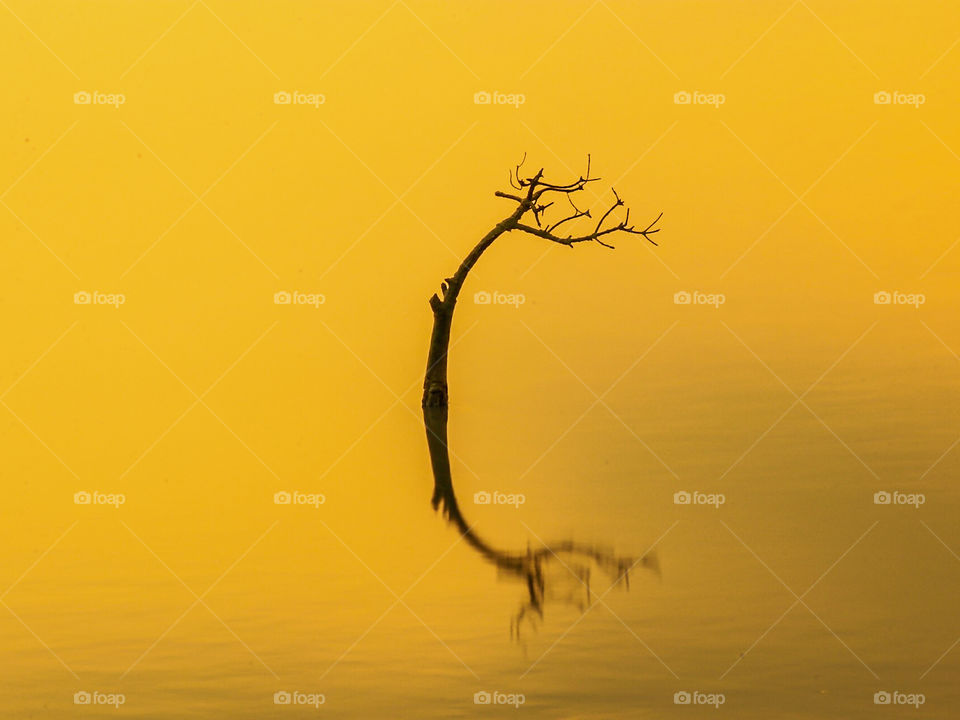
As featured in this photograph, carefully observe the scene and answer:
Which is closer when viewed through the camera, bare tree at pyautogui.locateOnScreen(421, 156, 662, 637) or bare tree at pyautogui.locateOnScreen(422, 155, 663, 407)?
bare tree at pyautogui.locateOnScreen(421, 156, 662, 637)

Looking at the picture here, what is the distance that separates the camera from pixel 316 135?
48375 millimetres

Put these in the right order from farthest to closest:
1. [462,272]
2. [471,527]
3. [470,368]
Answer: [470,368] < [462,272] < [471,527]

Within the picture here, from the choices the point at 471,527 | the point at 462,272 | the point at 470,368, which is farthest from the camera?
the point at 470,368

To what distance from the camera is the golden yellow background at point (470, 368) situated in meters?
14.9

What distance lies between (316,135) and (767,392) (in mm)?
26470

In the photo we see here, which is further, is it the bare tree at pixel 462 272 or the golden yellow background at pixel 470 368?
the bare tree at pixel 462 272

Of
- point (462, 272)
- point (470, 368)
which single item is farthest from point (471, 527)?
point (470, 368)

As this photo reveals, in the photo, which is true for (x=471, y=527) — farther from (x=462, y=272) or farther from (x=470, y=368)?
(x=470, y=368)

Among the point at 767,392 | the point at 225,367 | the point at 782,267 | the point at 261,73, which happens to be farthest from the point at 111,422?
the point at 261,73

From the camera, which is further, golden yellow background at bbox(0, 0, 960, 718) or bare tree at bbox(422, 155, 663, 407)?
bare tree at bbox(422, 155, 663, 407)

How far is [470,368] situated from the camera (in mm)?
27844

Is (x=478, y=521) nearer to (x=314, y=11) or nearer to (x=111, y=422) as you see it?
(x=111, y=422)

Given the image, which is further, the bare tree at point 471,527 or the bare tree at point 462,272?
the bare tree at point 462,272

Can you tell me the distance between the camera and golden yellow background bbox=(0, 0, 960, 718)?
14898mm
